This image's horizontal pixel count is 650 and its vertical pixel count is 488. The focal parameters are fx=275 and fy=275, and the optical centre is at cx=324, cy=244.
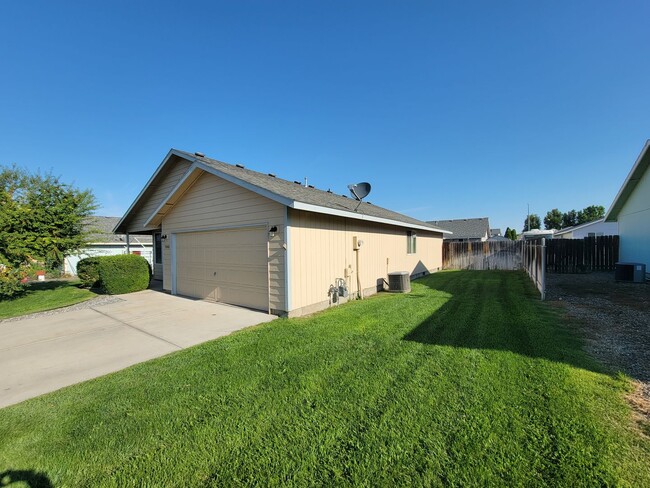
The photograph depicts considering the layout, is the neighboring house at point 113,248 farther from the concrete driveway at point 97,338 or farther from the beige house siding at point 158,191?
the concrete driveway at point 97,338

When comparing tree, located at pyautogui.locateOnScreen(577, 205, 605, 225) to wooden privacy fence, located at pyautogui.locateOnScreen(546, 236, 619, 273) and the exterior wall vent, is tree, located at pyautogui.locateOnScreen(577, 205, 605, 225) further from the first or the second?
the exterior wall vent

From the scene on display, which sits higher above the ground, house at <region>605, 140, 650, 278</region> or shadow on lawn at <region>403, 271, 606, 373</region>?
house at <region>605, 140, 650, 278</region>

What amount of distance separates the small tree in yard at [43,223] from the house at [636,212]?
899 inches

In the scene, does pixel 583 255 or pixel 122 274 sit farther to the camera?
pixel 583 255

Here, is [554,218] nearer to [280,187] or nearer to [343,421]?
[280,187]

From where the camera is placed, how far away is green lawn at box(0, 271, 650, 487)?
6.82ft

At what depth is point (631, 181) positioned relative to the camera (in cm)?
1322

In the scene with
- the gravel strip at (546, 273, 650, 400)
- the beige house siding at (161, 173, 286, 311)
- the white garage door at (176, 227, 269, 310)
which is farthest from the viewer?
the white garage door at (176, 227, 269, 310)

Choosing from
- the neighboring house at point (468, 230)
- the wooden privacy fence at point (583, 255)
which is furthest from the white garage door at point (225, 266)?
the neighboring house at point (468, 230)

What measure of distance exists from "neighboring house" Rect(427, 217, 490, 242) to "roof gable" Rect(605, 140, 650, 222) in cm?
1571

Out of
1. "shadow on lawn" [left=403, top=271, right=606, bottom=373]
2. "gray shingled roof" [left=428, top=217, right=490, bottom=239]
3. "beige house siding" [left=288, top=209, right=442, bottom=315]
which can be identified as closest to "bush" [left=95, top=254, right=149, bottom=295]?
"beige house siding" [left=288, top=209, right=442, bottom=315]

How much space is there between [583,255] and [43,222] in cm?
2619

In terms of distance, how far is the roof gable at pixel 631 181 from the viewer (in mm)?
11383

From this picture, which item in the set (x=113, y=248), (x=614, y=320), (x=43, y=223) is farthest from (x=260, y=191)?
(x=113, y=248)
